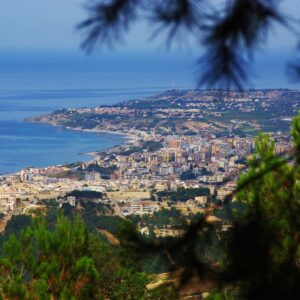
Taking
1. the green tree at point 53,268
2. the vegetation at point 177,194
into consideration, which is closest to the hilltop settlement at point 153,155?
the vegetation at point 177,194

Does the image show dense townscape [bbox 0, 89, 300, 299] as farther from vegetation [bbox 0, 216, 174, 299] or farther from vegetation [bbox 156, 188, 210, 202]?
vegetation [bbox 0, 216, 174, 299]

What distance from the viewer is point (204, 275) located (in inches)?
65.4

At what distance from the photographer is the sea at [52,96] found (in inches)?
1016

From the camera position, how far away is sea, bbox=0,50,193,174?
25.8 meters

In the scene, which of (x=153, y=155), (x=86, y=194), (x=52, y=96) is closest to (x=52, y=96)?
(x=52, y=96)

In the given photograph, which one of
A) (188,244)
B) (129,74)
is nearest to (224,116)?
(129,74)

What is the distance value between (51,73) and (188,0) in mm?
47598

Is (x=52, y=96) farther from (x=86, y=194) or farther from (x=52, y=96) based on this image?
(x=86, y=194)

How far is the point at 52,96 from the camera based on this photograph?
3903 cm

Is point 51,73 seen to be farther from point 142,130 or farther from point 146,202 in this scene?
point 146,202

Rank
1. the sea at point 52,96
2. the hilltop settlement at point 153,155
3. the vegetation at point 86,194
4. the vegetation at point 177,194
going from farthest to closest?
the sea at point 52,96 < the vegetation at point 86,194 < the hilltop settlement at point 153,155 < the vegetation at point 177,194

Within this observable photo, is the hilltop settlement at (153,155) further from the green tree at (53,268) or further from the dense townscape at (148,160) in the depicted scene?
the green tree at (53,268)

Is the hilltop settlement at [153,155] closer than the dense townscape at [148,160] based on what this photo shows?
No

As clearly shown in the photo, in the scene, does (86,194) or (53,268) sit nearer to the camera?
(53,268)
